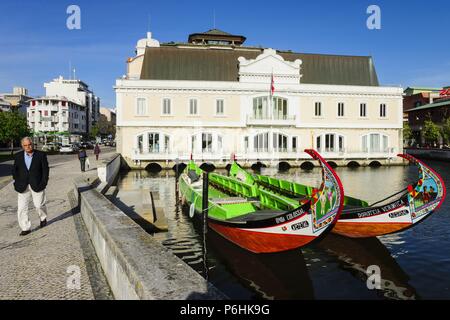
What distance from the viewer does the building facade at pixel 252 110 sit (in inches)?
1777

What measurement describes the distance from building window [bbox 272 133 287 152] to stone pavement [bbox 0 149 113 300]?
37.1 m

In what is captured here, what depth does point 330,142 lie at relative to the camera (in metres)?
49.2

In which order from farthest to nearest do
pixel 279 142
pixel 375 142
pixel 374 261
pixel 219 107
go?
pixel 375 142
pixel 279 142
pixel 219 107
pixel 374 261

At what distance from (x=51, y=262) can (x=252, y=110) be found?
4072 cm

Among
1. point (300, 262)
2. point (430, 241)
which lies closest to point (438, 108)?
point (430, 241)

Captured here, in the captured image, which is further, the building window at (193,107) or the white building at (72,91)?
the white building at (72,91)

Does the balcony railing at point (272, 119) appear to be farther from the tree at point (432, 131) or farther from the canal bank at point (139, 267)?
the canal bank at point (139, 267)

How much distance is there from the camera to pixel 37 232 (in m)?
9.84

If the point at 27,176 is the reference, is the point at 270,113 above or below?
above

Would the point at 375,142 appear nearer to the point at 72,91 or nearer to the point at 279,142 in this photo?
the point at 279,142

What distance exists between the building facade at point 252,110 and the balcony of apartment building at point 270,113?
12cm

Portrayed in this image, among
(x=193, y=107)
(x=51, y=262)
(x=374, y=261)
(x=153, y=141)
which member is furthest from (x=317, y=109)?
(x=51, y=262)

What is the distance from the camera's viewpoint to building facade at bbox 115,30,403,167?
45125mm

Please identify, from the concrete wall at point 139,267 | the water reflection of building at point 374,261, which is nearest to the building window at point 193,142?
the water reflection of building at point 374,261
